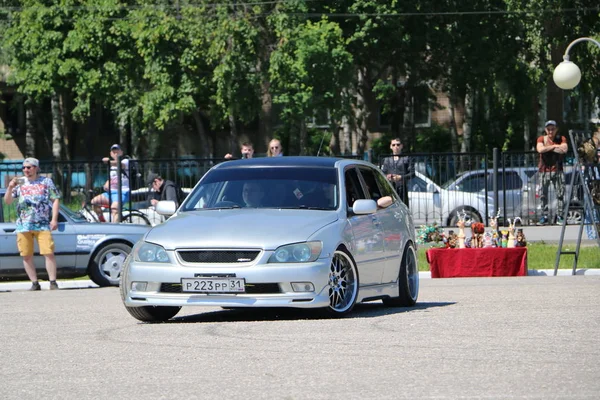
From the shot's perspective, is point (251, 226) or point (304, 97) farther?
point (304, 97)

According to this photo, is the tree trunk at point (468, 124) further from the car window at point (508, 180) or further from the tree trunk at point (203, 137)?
the car window at point (508, 180)

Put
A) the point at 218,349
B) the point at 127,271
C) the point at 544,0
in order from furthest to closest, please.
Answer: the point at 544,0 → the point at 127,271 → the point at 218,349

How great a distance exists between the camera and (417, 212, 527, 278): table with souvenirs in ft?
62.5

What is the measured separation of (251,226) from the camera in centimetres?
1161

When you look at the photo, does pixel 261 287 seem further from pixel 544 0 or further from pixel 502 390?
pixel 544 0

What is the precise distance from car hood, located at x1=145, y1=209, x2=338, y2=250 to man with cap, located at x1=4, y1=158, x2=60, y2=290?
6710 mm

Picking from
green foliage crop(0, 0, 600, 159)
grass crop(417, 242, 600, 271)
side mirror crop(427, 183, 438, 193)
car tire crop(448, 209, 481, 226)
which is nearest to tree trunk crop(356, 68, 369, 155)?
green foliage crop(0, 0, 600, 159)

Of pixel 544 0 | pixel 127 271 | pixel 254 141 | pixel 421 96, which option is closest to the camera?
pixel 127 271

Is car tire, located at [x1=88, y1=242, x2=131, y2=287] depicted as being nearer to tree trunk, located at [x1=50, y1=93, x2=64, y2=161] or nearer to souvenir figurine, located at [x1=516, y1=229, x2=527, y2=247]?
souvenir figurine, located at [x1=516, y1=229, x2=527, y2=247]

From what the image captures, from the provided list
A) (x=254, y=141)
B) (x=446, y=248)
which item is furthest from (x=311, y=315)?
(x=254, y=141)

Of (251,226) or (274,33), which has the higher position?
(274,33)

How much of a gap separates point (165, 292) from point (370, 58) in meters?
40.4

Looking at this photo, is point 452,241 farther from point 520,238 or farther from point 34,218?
point 34,218

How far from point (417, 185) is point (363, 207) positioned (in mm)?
13532
